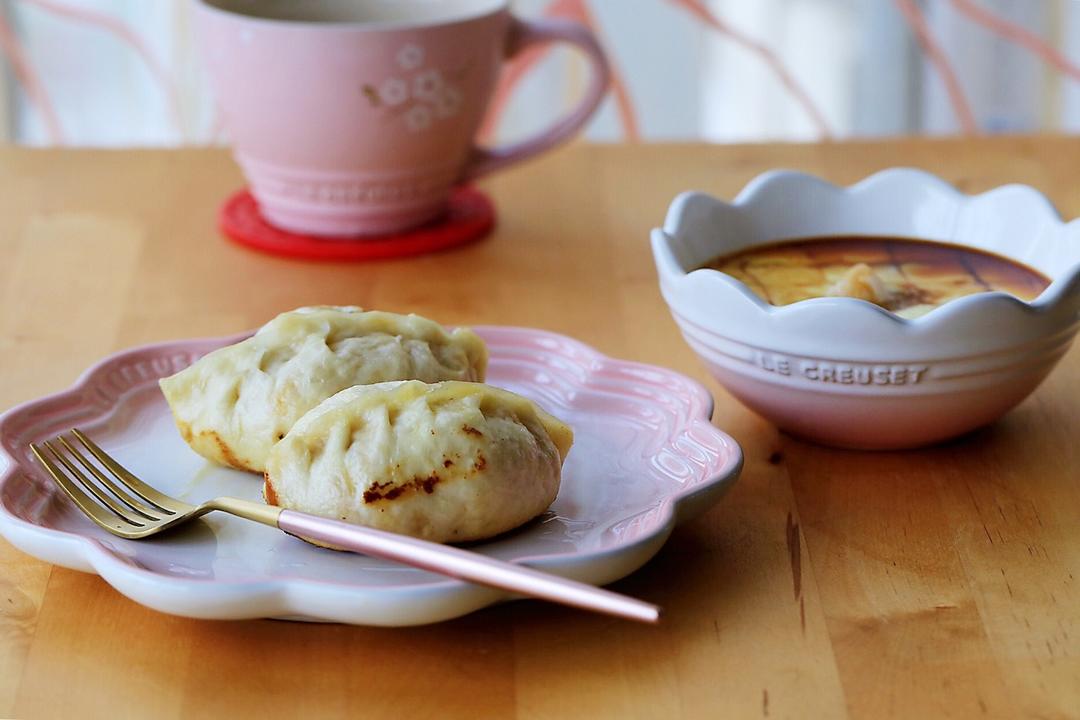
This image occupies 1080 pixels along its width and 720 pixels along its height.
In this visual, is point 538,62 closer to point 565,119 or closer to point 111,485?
point 565,119

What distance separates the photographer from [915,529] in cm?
79

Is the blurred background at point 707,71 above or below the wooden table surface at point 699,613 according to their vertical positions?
below

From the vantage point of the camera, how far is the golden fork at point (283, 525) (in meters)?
0.60

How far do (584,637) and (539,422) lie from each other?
14cm

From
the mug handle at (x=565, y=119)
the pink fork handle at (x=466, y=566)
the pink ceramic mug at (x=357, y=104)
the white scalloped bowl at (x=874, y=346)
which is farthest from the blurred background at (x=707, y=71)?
the pink fork handle at (x=466, y=566)

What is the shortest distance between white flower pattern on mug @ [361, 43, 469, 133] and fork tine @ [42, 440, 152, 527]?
53 centimetres

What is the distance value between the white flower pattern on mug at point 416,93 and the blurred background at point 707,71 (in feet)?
Answer: 3.71

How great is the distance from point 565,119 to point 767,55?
117 centimetres

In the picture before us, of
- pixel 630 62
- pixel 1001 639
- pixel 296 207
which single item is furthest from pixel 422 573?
pixel 630 62

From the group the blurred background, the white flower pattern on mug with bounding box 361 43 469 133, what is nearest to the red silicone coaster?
the white flower pattern on mug with bounding box 361 43 469 133

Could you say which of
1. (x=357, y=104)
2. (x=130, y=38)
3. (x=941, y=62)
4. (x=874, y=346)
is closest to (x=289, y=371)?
(x=874, y=346)

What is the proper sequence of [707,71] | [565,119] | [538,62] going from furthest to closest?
[707,71], [538,62], [565,119]

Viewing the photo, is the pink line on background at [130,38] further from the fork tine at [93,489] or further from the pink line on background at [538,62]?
the fork tine at [93,489]

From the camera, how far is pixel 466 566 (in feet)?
2.03
